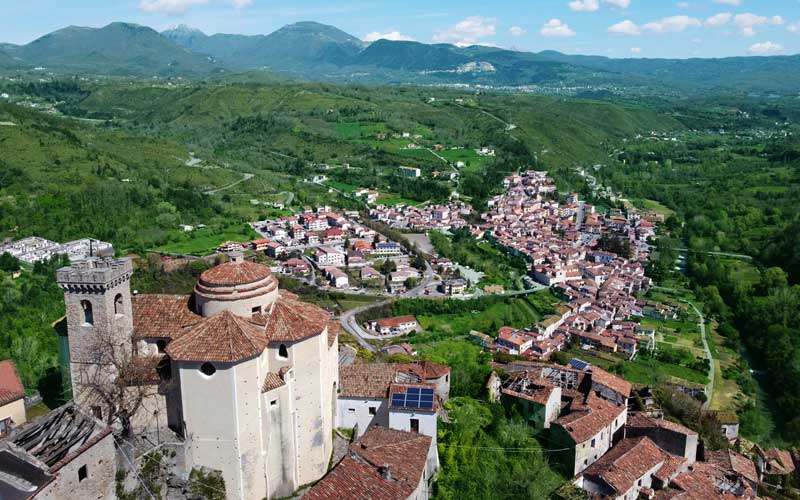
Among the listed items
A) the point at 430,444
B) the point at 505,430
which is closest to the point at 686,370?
the point at 505,430

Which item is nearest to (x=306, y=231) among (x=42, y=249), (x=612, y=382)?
(x=42, y=249)

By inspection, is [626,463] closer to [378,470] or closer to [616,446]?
[616,446]

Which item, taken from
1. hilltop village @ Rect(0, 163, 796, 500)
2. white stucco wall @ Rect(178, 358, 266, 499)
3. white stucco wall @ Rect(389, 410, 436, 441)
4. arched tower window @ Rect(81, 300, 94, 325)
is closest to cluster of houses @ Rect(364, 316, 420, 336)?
hilltop village @ Rect(0, 163, 796, 500)

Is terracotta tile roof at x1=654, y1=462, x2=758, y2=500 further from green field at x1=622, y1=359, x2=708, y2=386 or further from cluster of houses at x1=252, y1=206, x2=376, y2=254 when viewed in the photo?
cluster of houses at x1=252, y1=206, x2=376, y2=254

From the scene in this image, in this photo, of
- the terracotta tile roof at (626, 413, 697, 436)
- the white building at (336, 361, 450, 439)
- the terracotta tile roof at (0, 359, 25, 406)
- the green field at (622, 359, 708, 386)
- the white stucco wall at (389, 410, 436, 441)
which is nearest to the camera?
the white stucco wall at (389, 410, 436, 441)

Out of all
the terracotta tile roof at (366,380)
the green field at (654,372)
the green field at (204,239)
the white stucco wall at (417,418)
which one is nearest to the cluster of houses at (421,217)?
the green field at (204,239)

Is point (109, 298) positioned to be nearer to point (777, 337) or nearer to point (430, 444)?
point (430, 444)
